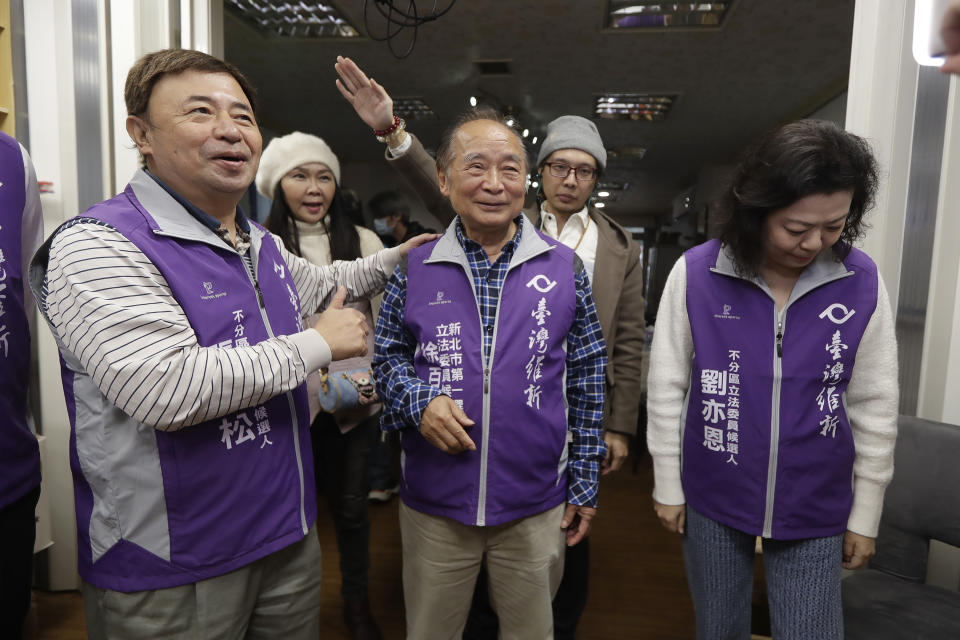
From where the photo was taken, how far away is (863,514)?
→ 3.75 feet

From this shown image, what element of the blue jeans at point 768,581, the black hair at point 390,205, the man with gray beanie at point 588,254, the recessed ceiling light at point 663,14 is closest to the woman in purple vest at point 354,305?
the man with gray beanie at point 588,254

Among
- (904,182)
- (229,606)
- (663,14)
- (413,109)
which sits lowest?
(229,606)

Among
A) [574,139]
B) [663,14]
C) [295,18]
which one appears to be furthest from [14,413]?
[663,14]

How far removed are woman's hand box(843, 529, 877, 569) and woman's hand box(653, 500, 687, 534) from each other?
0.32 meters

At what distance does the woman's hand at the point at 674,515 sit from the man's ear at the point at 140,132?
1.27 metres

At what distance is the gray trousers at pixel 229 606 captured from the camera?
0.93 metres

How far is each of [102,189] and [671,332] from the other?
1991 millimetres

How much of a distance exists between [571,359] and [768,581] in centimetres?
64

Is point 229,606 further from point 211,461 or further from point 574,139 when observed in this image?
point 574,139

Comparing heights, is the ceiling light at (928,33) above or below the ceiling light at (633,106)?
below

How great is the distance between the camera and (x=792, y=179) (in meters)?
1.03

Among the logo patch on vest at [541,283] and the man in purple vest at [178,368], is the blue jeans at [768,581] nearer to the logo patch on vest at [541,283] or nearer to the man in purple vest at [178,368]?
the logo patch on vest at [541,283]

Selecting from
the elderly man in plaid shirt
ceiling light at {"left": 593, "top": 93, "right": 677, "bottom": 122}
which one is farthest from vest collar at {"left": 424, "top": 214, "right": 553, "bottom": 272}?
ceiling light at {"left": 593, "top": 93, "right": 677, "bottom": 122}

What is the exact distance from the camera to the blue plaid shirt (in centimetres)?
129
